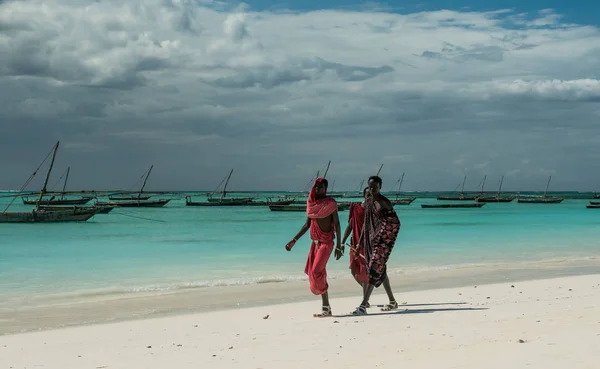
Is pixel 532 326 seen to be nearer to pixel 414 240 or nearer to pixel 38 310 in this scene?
pixel 38 310

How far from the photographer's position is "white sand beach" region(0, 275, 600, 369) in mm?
5141

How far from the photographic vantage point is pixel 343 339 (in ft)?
20.0

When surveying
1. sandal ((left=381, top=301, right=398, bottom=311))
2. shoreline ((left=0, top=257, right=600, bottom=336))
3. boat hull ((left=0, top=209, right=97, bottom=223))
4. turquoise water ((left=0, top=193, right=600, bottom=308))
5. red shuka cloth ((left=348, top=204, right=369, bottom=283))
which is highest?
red shuka cloth ((left=348, top=204, right=369, bottom=283))

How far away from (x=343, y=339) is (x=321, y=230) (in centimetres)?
155

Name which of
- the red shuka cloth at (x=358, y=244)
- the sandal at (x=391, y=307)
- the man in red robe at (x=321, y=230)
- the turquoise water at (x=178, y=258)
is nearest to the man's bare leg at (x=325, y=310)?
the man in red robe at (x=321, y=230)

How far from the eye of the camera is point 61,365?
5516 millimetres

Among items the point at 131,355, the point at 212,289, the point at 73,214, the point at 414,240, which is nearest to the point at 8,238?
the point at 73,214

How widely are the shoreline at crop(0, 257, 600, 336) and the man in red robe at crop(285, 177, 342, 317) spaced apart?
4.74 ft

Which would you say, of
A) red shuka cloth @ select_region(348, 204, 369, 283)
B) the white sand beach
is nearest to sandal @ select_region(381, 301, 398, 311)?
the white sand beach

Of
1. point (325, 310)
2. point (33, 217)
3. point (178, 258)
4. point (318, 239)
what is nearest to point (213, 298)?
point (325, 310)

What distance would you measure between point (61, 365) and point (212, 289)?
20.0 feet

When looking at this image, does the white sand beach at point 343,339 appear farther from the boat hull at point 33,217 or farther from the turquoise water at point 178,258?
the boat hull at point 33,217

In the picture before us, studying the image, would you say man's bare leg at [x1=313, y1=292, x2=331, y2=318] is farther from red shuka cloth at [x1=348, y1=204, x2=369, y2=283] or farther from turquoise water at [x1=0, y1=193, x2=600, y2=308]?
turquoise water at [x1=0, y1=193, x2=600, y2=308]

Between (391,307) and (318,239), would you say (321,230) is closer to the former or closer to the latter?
(318,239)
